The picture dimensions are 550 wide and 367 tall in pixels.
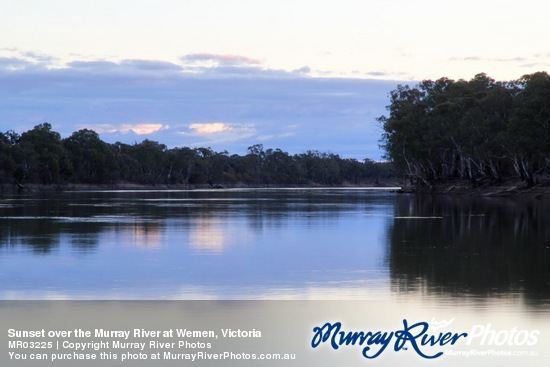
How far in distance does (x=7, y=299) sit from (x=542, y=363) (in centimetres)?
979

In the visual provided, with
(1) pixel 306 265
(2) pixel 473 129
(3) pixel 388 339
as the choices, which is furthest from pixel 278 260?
(2) pixel 473 129

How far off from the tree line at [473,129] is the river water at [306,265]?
43175 millimetres

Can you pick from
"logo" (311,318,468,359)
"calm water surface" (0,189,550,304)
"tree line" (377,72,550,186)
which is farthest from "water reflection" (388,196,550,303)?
"tree line" (377,72,550,186)

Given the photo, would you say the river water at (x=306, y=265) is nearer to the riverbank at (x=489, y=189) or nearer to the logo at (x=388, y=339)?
the logo at (x=388, y=339)

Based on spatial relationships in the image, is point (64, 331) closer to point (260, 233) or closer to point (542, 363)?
point (542, 363)

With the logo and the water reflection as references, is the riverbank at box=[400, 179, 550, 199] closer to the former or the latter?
the water reflection

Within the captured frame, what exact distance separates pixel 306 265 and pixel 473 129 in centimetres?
7297

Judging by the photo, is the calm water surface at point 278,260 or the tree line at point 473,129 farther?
the tree line at point 473,129

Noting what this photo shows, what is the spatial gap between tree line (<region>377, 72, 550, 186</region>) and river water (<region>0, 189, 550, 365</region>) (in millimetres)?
43175

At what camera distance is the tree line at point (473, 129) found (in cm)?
7969

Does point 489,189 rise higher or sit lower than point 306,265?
lower

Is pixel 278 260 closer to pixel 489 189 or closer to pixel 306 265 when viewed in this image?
pixel 306 265

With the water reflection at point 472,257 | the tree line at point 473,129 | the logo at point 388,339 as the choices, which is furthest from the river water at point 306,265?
the tree line at point 473,129

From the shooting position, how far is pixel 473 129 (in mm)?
92625
